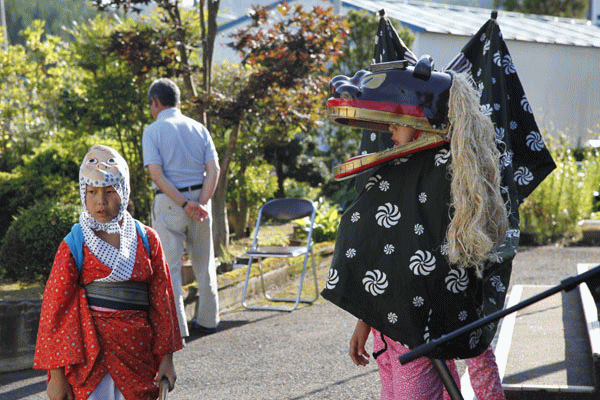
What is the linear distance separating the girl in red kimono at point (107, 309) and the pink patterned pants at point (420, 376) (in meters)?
0.88

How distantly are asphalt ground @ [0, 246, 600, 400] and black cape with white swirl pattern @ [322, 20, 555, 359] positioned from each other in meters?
2.05

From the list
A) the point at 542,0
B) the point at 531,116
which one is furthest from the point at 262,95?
the point at 542,0

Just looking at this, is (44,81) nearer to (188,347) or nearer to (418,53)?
(188,347)

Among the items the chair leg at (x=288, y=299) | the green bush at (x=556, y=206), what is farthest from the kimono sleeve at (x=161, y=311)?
the green bush at (x=556, y=206)

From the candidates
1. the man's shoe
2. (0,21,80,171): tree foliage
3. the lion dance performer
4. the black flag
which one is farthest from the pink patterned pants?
(0,21,80,171): tree foliage

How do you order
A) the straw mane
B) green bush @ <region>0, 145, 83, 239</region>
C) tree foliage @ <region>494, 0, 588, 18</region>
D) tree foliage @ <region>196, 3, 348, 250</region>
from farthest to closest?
tree foliage @ <region>494, 0, 588, 18</region> → green bush @ <region>0, 145, 83, 239</region> → tree foliage @ <region>196, 3, 348, 250</region> → the straw mane

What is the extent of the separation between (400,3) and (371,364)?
61.8 ft

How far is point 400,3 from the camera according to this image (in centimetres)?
2273

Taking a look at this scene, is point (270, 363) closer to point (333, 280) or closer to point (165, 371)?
point (165, 371)

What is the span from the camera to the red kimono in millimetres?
2949

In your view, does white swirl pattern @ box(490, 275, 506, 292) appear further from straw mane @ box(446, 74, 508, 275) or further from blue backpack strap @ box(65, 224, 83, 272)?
blue backpack strap @ box(65, 224, 83, 272)

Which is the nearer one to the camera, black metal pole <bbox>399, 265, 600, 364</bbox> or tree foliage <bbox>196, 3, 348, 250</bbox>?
black metal pole <bbox>399, 265, 600, 364</bbox>

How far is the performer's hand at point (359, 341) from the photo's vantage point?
9.59 ft

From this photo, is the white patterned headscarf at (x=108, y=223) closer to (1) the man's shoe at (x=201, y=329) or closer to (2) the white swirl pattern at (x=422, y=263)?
(2) the white swirl pattern at (x=422, y=263)
